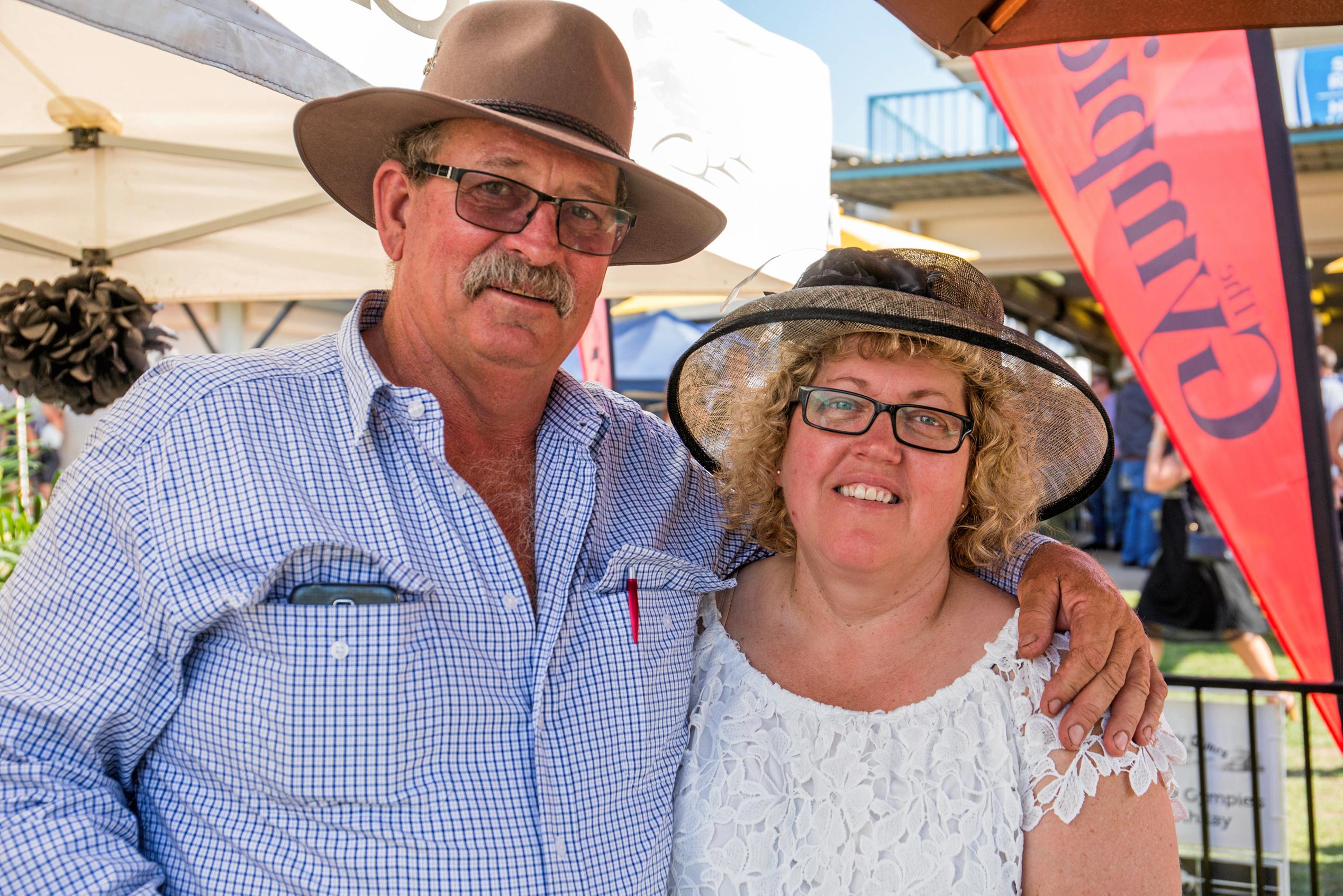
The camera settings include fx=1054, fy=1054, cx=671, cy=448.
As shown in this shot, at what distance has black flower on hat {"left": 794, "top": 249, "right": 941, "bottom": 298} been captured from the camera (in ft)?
6.11

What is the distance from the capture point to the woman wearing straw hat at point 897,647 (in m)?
1.70

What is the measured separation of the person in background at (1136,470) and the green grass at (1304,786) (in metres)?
0.97

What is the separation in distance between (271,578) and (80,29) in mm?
1893

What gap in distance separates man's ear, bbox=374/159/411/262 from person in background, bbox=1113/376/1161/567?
6.50 metres

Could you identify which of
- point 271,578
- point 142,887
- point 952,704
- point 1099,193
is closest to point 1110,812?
point 952,704

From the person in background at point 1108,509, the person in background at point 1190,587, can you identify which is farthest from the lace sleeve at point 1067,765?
the person in background at point 1108,509

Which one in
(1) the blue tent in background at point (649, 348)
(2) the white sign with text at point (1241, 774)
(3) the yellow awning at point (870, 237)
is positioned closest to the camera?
(2) the white sign with text at point (1241, 774)

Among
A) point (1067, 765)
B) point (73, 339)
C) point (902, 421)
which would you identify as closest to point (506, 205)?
point (902, 421)

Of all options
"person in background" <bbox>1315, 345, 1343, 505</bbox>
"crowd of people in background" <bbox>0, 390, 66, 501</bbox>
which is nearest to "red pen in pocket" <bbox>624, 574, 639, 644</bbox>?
"crowd of people in background" <bbox>0, 390, 66, 501</bbox>

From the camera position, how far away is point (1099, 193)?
3.17 metres

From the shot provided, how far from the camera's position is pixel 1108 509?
47.5 ft

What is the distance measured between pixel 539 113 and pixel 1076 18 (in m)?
1.03

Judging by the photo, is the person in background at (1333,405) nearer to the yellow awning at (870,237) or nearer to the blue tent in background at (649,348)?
the yellow awning at (870,237)

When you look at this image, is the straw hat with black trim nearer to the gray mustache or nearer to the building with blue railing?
the gray mustache
